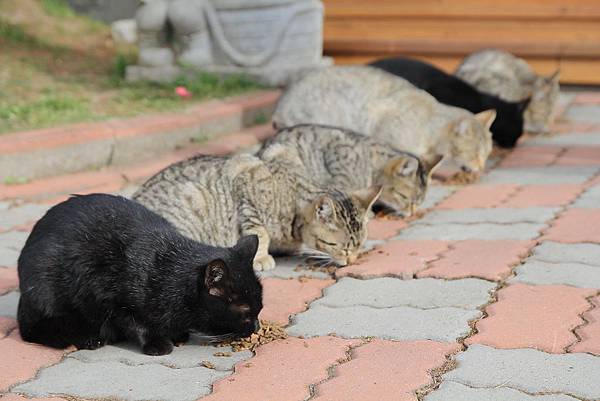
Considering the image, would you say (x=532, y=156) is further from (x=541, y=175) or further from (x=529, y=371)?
(x=529, y=371)

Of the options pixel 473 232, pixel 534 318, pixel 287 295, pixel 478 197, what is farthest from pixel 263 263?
pixel 478 197

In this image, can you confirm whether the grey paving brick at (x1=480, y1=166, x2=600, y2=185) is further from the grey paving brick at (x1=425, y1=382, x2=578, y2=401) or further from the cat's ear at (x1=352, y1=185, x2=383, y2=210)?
the grey paving brick at (x1=425, y1=382, x2=578, y2=401)

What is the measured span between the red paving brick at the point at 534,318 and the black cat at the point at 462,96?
14.4 feet

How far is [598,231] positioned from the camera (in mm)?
5773

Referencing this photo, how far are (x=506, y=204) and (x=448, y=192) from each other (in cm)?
75

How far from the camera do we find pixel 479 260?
17.5 ft

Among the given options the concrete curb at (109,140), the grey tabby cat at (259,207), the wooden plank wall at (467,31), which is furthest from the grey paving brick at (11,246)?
the wooden plank wall at (467,31)

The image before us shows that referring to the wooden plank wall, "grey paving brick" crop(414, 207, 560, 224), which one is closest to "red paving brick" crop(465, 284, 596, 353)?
"grey paving brick" crop(414, 207, 560, 224)

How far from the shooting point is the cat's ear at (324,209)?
550 cm

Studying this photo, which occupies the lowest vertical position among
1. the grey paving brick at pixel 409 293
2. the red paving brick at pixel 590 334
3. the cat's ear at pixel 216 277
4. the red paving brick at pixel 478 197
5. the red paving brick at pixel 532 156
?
the red paving brick at pixel 532 156

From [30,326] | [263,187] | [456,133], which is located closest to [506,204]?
[456,133]

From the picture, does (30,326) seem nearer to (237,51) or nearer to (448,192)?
(448,192)

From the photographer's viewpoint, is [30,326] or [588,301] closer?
[30,326]

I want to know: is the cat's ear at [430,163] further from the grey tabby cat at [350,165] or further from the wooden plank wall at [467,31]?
the wooden plank wall at [467,31]
